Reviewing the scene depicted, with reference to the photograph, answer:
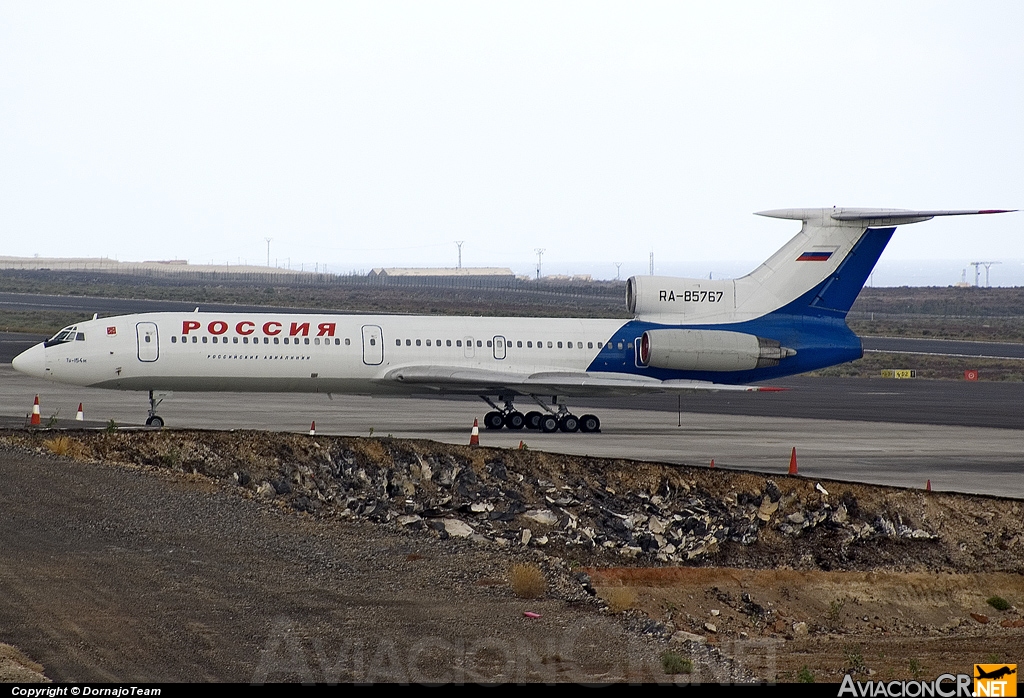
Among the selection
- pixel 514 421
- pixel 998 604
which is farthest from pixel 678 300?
pixel 998 604

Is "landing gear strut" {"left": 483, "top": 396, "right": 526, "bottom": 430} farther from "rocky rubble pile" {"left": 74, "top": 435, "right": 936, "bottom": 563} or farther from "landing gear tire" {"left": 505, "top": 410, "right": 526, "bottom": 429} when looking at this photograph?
"rocky rubble pile" {"left": 74, "top": 435, "right": 936, "bottom": 563}

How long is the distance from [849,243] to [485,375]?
468 inches

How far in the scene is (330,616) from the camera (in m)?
15.0

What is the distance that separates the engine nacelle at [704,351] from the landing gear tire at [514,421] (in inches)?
158

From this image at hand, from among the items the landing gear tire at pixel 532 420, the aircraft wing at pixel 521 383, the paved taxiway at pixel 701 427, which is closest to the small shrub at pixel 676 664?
the paved taxiway at pixel 701 427

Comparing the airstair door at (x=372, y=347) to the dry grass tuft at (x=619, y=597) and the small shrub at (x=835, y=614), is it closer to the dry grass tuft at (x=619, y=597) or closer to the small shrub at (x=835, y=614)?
the dry grass tuft at (x=619, y=597)

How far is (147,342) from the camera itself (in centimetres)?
3216

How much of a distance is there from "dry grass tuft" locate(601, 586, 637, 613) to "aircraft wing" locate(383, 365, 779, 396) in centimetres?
1490

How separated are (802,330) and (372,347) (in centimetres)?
1305

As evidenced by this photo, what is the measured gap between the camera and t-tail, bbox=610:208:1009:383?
1403 inches

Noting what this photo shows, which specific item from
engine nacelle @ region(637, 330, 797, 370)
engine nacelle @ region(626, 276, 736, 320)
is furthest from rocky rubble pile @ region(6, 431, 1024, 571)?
engine nacelle @ region(626, 276, 736, 320)

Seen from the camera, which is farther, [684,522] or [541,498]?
[541,498]

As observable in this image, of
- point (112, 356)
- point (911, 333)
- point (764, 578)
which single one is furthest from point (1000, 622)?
point (911, 333)

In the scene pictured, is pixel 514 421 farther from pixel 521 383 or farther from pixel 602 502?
pixel 602 502
